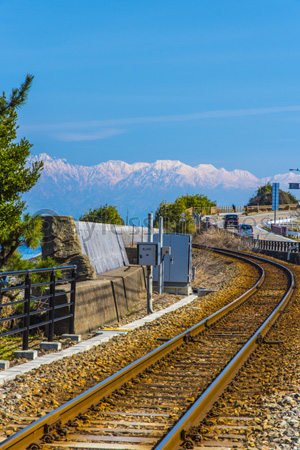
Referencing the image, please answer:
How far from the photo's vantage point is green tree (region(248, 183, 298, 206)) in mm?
165375

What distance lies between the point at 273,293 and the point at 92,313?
1031 cm

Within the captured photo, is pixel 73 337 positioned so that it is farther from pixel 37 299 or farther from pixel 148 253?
pixel 148 253

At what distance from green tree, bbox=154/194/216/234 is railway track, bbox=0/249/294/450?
51.8 m

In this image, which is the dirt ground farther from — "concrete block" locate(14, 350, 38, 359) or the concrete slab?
the concrete slab

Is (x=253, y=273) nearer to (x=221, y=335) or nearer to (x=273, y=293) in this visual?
(x=273, y=293)

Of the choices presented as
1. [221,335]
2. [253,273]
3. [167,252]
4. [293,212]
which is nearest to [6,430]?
[221,335]

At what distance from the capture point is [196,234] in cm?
6556

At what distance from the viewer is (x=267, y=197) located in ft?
545

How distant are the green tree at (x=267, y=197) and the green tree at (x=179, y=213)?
82.4ft

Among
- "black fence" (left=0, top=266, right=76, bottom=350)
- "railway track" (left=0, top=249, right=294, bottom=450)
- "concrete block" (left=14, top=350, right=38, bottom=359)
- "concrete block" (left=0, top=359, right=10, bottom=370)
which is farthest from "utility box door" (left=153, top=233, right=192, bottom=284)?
"concrete block" (left=0, top=359, right=10, bottom=370)

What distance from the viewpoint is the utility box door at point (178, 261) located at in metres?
24.0

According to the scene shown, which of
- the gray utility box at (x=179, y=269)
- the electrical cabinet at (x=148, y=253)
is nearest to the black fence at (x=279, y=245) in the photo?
the gray utility box at (x=179, y=269)

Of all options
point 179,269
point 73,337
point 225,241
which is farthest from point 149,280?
point 225,241

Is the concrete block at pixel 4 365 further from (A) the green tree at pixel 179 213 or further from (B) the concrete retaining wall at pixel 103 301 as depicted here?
(A) the green tree at pixel 179 213
